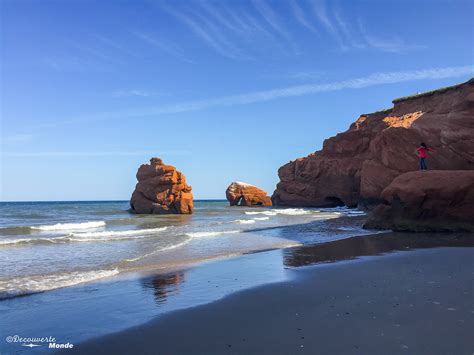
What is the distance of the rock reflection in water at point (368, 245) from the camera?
1296cm

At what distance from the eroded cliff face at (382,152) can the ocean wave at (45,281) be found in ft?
61.0

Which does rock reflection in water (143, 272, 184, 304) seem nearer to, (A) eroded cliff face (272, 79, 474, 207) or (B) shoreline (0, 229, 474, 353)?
(B) shoreline (0, 229, 474, 353)

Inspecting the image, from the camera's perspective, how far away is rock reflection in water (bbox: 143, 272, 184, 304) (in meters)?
8.53

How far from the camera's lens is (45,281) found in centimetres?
1027

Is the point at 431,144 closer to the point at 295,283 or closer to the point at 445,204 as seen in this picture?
the point at 445,204

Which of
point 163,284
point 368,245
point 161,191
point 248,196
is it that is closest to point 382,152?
point 368,245

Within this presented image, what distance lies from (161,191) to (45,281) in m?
40.3

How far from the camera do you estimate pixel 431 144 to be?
2478cm

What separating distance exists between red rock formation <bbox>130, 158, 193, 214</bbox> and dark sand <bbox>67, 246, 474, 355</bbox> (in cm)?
4176

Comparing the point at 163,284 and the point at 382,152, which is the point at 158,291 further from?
the point at 382,152

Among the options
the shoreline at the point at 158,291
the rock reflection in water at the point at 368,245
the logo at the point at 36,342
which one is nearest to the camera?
the logo at the point at 36,342

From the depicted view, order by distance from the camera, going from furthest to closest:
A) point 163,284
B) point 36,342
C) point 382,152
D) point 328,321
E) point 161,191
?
1. point 161,191
2. point 382,152
3. point 163,284
4. point 328,321
5. point 36,342

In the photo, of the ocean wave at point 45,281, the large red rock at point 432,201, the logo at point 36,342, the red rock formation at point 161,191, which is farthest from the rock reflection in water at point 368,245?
the red rock formation at point 161,191

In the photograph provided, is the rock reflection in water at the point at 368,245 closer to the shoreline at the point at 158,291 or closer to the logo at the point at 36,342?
the shoreline at the point at 158,291
